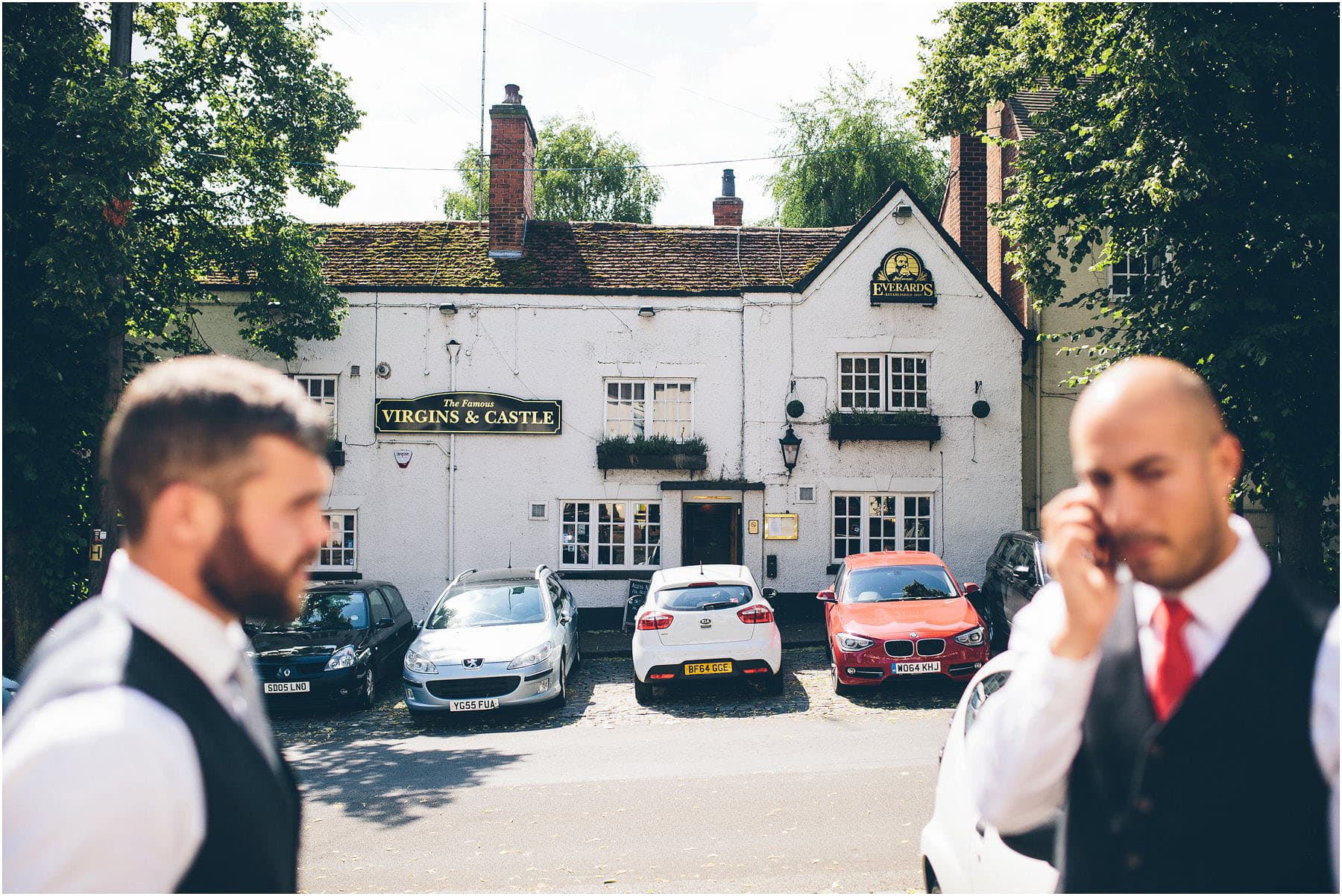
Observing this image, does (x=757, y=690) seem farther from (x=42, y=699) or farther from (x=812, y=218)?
(x=812, y=218)

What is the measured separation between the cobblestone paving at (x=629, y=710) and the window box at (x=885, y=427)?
599 centimetres

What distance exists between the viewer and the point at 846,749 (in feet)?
30.1

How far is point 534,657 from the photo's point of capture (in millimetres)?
11375

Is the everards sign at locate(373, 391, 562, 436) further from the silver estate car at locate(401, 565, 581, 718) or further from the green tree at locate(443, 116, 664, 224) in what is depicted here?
the green tree at locate(443, 116, 664, 224)

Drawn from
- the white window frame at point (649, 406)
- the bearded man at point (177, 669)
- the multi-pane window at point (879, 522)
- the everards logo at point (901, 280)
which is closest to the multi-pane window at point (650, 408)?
the white window frame at point (649, 406)

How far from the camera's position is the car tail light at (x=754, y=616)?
1184 centimetres

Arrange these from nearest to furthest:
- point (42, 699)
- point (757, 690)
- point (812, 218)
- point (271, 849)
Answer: point (42, 699), point (271, 849), point (757, 690), point (812, 218)

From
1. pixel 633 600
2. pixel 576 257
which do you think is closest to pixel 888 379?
pixel 633 600

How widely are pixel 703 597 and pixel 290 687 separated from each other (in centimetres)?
543

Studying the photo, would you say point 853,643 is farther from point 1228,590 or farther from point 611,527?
point 1228,590

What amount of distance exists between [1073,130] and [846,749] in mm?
9294

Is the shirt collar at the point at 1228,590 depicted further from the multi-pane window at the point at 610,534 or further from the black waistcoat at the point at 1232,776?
the multi-pane window at the point at 610,534

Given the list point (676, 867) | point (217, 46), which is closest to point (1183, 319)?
point (676, 867)

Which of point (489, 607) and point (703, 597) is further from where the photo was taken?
point (489, 607)
